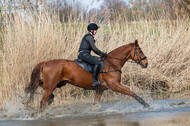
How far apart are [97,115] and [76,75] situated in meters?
1.20

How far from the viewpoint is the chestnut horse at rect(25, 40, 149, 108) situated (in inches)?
330

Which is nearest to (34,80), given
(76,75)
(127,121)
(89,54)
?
(76,75)

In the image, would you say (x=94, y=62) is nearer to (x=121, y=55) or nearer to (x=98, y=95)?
(x=121, y=55)

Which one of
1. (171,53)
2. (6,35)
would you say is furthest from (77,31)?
(171,53)

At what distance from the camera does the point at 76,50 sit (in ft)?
34.1

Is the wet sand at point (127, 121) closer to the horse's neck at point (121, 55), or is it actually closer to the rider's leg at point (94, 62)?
the rider's leg at point (94, 62)

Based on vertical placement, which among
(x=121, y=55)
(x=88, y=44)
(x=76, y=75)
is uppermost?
(x=88, y=44)

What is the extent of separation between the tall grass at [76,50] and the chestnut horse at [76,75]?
399 millimetres

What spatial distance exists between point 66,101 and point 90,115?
1789 millimetres

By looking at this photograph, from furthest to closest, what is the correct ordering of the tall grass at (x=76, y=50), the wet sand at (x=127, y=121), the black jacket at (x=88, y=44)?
the tall grass at (x=76, y=50), the black jacket at (x=88, y=44), the wet sand at (x=127, y=121)

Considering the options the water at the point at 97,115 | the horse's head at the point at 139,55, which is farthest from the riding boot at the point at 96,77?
the horse's head at the point at 139,55

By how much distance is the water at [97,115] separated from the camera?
6609mm

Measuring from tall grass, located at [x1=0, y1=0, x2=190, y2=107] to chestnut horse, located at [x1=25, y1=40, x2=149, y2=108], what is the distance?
1.31 ft

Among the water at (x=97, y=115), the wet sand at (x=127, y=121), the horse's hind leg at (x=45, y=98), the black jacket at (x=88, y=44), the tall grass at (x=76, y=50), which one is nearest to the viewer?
the wet sand at (x=127, y=121)
